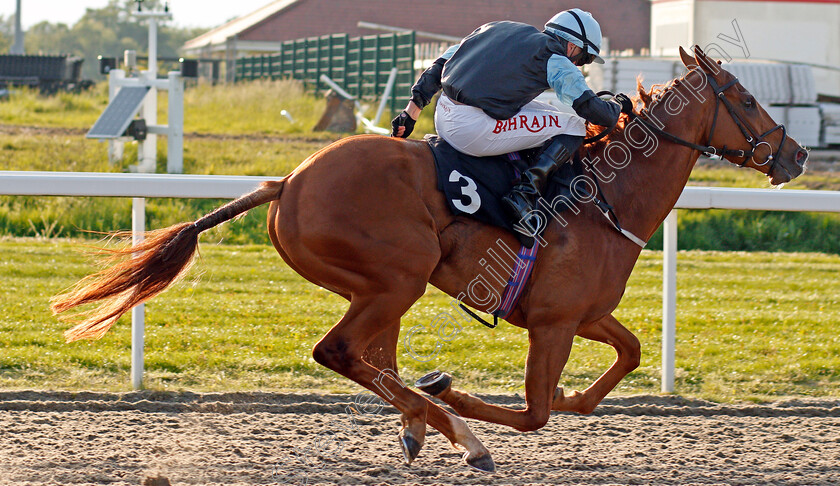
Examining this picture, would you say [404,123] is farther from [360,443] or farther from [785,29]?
[785,29]

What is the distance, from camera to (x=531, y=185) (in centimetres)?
347

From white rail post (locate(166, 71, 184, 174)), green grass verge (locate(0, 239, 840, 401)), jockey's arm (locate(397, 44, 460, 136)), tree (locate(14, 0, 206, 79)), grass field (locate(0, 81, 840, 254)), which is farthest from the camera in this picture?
tree (locate(14, 0, 206, 79))

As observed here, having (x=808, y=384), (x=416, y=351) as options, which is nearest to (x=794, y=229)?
(x=808, y=384)

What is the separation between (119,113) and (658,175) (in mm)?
9141

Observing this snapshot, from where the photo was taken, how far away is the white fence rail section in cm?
458

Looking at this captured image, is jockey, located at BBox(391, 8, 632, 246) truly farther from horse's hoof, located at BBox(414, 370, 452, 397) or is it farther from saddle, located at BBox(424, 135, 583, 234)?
horse's hoof, located at BBox(414, 370, 452, 397)

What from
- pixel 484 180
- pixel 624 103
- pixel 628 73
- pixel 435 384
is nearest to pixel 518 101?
pixel 484 180

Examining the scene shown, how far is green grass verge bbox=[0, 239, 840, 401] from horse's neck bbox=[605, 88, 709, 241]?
1535 millimetres

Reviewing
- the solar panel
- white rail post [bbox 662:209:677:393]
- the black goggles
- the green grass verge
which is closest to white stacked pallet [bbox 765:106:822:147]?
the green grass verge

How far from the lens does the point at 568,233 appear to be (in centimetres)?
358

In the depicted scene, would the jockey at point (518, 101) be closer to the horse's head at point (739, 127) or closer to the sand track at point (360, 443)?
the horse's head at point (739, 127)

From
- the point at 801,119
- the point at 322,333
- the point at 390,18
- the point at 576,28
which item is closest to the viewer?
the point at 576,28

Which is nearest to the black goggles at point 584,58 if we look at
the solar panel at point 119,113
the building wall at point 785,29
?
the solar panel at point 119,113

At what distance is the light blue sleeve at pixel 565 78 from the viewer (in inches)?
135
